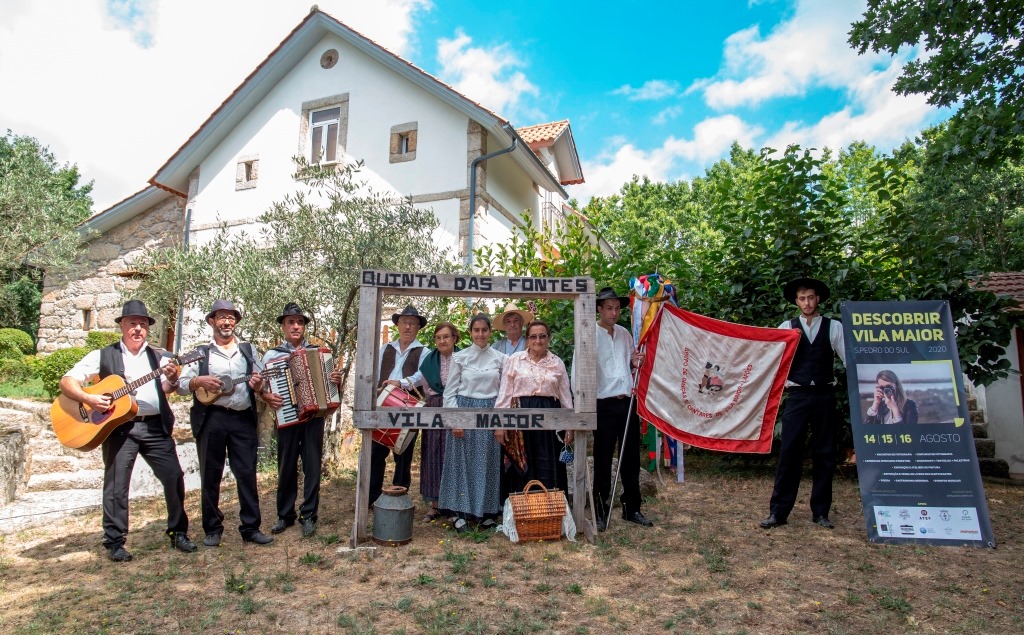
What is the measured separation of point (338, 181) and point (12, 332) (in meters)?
13.1

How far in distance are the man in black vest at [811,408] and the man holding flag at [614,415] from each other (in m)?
1.13

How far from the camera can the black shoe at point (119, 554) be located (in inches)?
180

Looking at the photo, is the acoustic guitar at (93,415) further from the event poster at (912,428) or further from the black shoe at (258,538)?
the event poster at (912,428)

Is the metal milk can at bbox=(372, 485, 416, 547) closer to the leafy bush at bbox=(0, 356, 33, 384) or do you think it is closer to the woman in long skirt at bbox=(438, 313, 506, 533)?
the woman in long skirt at bbox=(438, 313, 506, 533)

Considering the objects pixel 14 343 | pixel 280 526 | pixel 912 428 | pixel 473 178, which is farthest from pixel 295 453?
pixel 14 343

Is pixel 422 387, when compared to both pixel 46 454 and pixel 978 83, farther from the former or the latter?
pixel 978 83

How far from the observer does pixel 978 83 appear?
275 inches

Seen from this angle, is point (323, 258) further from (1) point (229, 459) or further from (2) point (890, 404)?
(2) point (890, 404)

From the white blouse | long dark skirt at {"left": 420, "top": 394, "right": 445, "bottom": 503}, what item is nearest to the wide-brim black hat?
the white blouse

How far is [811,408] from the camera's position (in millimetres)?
5211

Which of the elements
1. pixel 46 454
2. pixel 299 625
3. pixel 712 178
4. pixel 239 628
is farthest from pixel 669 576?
pixel 712 178

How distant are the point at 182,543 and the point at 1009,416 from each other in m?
10.3

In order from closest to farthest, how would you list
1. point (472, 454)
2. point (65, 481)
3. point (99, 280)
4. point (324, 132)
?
point (472, 454) < point (65, 481) < point (324, 132) < point (99, 280)

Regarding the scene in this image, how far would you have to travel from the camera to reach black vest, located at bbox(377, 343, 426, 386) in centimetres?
583
